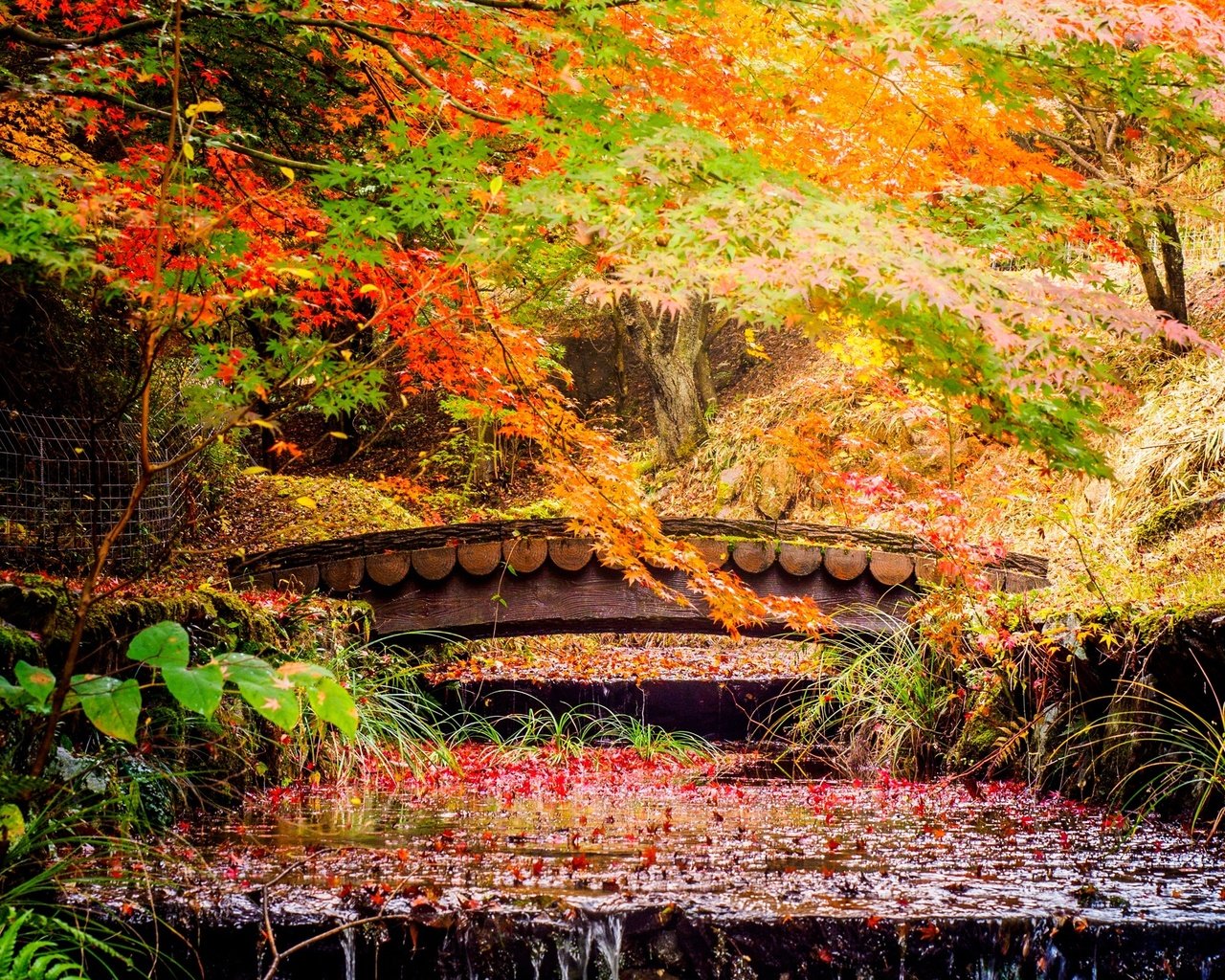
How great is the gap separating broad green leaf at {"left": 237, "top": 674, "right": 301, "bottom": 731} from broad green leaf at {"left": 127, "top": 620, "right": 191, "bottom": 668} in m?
0.16

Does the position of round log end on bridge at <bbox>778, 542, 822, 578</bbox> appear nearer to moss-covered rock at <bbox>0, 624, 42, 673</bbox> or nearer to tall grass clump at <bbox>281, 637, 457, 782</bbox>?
tall grass clump at <bbox>281, 637, 457, 782</bbox>

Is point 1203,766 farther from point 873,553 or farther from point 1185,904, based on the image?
point 873,553

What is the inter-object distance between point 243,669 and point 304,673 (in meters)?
0.17

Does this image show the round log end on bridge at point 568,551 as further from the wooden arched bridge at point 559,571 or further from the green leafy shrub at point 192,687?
the green leafy shrub at point 192,687

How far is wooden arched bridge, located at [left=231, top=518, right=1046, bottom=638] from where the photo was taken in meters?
8.34

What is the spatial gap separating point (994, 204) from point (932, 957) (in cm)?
310

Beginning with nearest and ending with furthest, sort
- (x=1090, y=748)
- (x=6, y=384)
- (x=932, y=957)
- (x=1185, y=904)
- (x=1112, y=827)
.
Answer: (x=932, y=957)
(x=1185, y=904)
(x=1112, y=827)
(x=1090, y=748)
(x=6, y=384)

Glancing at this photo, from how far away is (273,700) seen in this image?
7.37ft

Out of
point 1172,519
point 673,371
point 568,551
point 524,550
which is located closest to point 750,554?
point 568,551

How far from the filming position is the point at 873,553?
8484mm

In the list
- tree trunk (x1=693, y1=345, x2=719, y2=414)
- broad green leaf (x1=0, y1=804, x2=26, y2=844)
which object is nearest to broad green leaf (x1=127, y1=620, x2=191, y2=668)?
broad green leaf (x1=0, y1=804, x2=26, y2=844)

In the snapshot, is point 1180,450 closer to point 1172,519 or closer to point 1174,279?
point 1172,519

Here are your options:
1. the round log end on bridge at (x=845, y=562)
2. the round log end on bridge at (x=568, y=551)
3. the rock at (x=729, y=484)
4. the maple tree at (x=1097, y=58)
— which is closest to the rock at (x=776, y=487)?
the rock at (x=729, y=484)

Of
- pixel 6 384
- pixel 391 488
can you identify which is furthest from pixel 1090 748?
pixel 391 488
